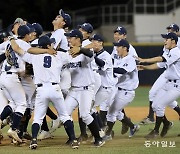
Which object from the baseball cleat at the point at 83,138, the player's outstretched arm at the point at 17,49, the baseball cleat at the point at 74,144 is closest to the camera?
the baseball cleat at the point at 74,144

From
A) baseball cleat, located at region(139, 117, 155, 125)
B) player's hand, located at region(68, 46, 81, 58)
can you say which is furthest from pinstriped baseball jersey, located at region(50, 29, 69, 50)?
baseball cleat, located at region(139, 117, 155, 125)

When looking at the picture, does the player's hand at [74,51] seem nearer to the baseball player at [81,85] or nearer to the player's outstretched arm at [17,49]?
the baseball player at [81,85]

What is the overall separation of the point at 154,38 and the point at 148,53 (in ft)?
15.4

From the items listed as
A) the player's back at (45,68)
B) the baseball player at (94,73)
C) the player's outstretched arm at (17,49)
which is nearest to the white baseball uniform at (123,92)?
the baseball player at (94,73)

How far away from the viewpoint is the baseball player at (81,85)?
1007 centimetres

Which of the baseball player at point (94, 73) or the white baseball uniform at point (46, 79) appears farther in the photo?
the baseball player at point (94, 73)

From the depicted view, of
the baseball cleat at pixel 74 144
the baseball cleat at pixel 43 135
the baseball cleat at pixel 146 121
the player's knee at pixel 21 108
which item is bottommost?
the baseball cleat at pixel 146 121

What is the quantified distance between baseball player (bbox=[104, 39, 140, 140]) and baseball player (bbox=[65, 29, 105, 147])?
1063mm

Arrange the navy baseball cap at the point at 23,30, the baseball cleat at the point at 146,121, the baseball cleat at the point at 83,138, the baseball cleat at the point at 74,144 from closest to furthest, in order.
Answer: the baseball cleat at the point at 74,144, the navy baseball cap at the point at 23,30, the baseball cleat at the point at 83,138, the baseball cleat at the point at 146,121

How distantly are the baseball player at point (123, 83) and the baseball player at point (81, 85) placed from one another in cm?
106

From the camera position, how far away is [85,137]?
10836 millimetres

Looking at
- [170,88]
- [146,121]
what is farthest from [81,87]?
[146,121]

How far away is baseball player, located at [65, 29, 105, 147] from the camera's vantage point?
1007 centimetres

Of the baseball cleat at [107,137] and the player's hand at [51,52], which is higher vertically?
the player's hand at [51,52]
